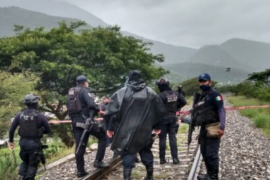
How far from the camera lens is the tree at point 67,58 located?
17.2 m

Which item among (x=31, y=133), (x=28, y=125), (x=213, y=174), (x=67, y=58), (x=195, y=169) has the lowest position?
(x=195, y=169)

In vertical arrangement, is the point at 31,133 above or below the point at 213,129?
below

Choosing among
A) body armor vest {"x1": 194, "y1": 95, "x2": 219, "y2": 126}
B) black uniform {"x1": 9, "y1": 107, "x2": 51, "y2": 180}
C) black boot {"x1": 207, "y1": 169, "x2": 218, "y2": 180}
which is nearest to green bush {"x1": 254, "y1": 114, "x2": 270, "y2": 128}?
black boot {"x1": 207, "y1": 169, "x2": 218, "y2": 180}

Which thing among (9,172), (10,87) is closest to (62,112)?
(10,87)

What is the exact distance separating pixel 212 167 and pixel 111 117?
79.0 inches

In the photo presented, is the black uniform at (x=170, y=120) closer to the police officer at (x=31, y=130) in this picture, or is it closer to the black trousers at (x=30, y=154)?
the police officer at (x=31, y=130)

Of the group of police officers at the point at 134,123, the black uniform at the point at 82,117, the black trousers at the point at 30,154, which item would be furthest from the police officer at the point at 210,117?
the black trousers at the point at 30,154

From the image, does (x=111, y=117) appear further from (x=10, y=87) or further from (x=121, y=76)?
(x=121, y=76)

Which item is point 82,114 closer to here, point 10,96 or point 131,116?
point 131,116

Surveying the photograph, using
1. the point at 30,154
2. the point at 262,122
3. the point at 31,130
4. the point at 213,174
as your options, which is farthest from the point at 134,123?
the point at 262,122

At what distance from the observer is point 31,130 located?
5703 mm

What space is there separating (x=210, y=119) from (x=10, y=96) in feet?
32.1

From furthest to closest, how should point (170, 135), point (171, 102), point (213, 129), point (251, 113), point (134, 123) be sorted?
point (251, 113)
point (170, 135)
point (171, 102)
point (213, 129)
point (134, 123)

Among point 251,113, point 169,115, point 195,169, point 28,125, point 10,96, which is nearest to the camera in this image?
point 28,125
